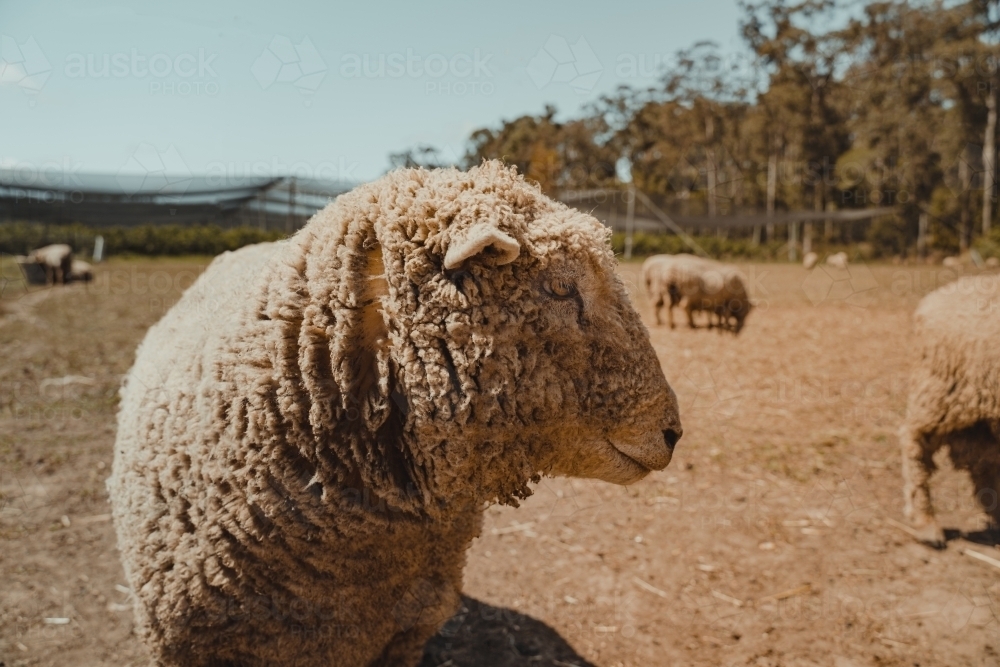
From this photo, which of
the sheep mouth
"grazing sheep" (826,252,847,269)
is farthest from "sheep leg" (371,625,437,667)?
"grazing sheep" (826,252,847,269)

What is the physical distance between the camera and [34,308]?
12047mm

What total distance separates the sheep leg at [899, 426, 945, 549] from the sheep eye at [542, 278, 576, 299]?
3.62m

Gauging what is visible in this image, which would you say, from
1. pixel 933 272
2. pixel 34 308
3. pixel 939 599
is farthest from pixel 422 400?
pixel 933 272

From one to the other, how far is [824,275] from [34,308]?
19.9 metres

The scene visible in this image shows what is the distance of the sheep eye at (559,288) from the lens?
65.7 inches

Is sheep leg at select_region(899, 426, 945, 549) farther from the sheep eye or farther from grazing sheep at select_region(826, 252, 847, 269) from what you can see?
grazing sheep at select_region(826, 252, 847, 269)

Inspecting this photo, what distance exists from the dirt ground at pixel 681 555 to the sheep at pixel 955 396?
12.0 inches

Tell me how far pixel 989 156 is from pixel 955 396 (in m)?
29.7

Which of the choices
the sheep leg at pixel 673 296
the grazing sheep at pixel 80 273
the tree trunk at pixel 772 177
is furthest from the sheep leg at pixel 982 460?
the tree trunk at pixel 772 177

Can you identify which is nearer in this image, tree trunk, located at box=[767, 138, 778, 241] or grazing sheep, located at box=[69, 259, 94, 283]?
grazing sheep, located at box=[69, 259, 94, 283]

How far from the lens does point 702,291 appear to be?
38.3 feet

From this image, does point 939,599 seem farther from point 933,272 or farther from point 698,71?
point 698,71

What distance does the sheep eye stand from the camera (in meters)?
1.67

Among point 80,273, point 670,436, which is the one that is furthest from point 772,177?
point 670,436
